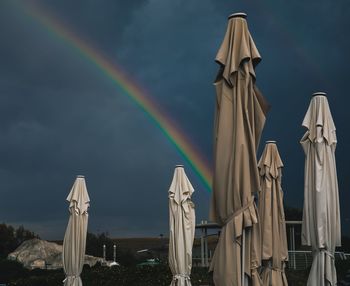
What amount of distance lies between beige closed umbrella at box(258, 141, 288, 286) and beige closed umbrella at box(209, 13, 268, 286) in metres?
4.13

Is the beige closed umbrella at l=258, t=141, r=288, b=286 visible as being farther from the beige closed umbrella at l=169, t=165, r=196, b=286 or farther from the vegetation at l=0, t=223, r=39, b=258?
the vegetation at l=0, t=223, r=39, b=258

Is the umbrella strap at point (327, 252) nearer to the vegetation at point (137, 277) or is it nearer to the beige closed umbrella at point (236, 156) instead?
the beige closed umbrella at point (236, 156)

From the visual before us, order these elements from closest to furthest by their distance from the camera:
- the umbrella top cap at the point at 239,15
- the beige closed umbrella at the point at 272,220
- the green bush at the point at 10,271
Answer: the umbrella top cap at the point at 239,15, the beige closed umbrella at the point at 272,220, the green bush at the point at 10,271

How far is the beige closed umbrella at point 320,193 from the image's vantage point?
24.8ft

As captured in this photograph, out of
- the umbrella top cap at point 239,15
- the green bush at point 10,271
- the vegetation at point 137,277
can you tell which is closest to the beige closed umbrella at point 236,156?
the umbrella top cap at point 239,15

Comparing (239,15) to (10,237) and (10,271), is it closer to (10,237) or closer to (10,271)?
(10,271)

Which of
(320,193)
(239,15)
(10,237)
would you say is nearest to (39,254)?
(10,237)

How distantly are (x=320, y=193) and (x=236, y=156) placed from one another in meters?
2.80

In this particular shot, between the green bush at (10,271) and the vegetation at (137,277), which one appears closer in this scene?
the vegetation at (137,277)

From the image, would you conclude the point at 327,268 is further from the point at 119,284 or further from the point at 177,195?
the point at 119,284

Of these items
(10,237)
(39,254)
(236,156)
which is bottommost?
(39,254)

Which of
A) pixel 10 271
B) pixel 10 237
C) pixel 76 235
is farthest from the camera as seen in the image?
pixel 10 237

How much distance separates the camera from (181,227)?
11648 millimetres

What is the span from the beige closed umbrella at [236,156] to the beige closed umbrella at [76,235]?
7520 mm
